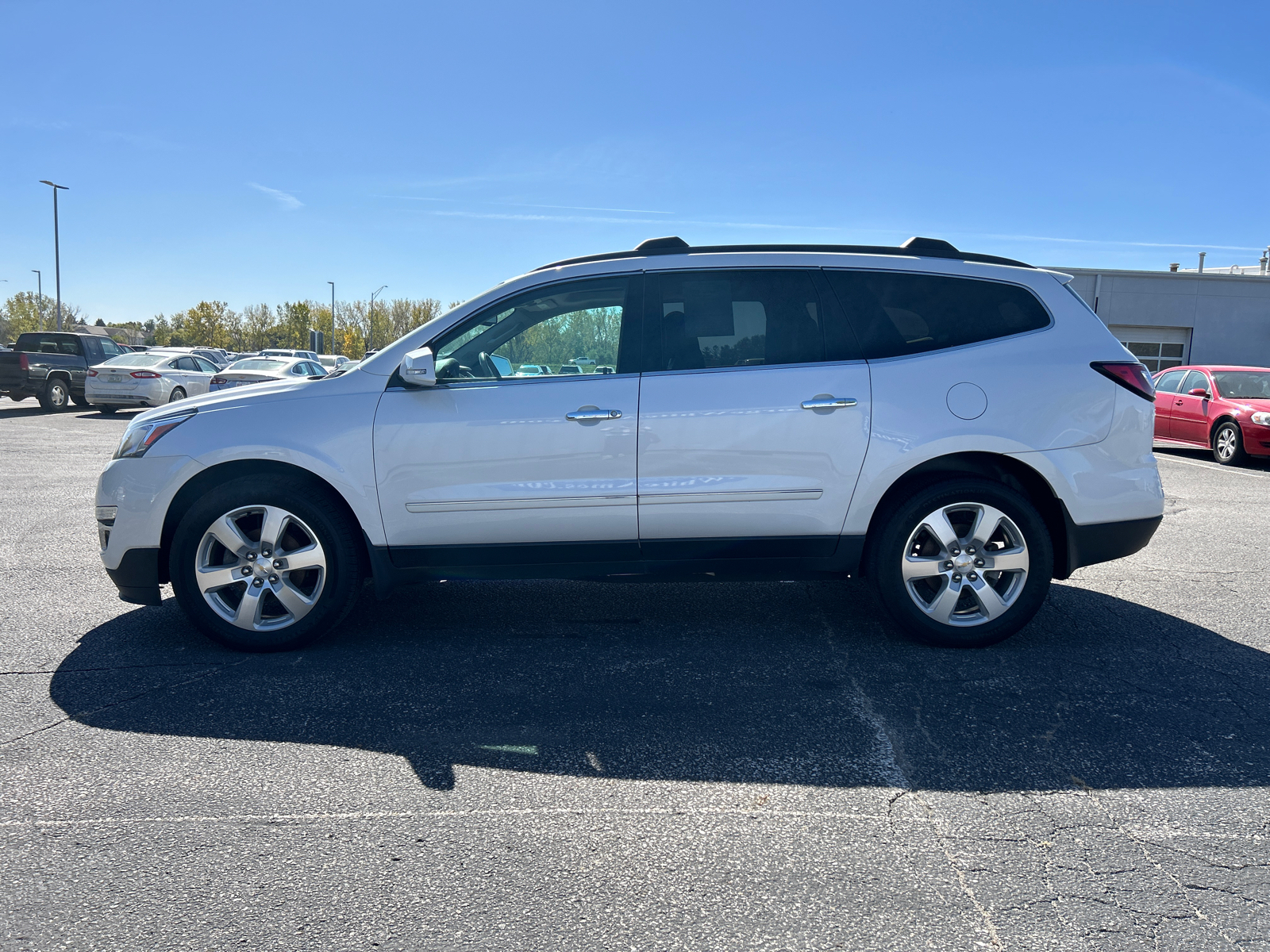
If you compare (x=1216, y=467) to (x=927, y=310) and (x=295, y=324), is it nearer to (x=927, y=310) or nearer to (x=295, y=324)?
(x=927, y=310)

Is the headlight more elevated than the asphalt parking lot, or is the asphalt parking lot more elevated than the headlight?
the headlight

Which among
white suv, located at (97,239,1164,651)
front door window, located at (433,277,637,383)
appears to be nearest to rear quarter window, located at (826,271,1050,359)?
→ white suv, located at (97,239,1164,651)

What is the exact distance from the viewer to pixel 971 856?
2604 millimetres

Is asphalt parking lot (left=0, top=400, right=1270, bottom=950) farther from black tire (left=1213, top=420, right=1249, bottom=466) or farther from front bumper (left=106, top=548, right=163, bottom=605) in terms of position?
black tire (left=1213, top=420, right=1249, bottom=466)

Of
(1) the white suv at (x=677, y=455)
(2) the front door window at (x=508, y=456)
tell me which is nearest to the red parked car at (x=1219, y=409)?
(1) the white suv at (x=677, y=455)

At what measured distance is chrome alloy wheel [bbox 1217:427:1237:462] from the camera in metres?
14.2

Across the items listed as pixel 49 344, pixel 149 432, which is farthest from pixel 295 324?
pixel 149 432

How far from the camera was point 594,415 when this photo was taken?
4.30m

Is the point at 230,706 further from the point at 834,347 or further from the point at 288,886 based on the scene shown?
the point at 834,347

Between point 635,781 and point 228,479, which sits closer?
point 635,781

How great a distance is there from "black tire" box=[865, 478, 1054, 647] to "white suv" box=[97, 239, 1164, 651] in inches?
0.4

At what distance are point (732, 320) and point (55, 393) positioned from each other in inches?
931

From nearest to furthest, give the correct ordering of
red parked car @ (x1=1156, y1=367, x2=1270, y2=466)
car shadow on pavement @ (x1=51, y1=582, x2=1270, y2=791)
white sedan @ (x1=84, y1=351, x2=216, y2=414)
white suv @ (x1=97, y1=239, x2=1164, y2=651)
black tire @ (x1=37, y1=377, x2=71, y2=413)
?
car shadow on pavement @ (x1=51, y1=582, x2=1270, y2=791) < white suv @ (x1=97, y1=239, x2=1164, y2=651) < red parked car @ (x1=1156, y1=367, x2=1270, y2=466) < white sedan @ (x1=84, y1=351, x2=216, y2=414) < black tire @ (x1=37, y1=377, x2=71, y2=413)

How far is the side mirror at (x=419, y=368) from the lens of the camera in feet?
13.9
